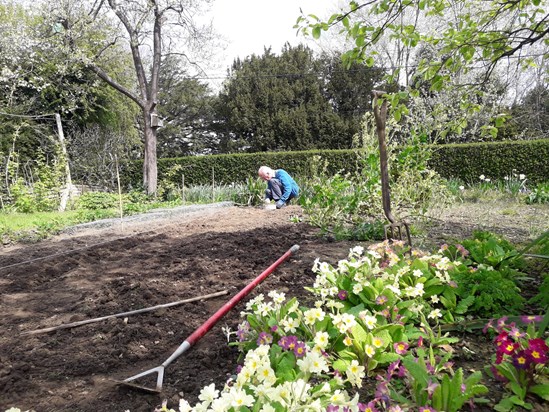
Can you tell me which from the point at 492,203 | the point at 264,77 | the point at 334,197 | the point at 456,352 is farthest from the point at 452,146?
the point at 264,77

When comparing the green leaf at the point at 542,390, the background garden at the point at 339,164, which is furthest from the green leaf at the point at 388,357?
the green leaf at the point at 542,390

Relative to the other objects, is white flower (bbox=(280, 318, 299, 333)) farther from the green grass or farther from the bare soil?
the green grass

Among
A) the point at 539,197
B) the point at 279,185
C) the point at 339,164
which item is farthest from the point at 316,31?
the point at 339,164

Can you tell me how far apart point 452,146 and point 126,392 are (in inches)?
420

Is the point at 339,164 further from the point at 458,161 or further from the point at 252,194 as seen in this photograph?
the point at 252,194

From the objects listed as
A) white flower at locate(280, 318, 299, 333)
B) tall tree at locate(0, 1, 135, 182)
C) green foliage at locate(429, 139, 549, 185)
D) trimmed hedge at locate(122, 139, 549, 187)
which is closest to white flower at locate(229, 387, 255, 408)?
white flower at locate(280, 318, 299, 333)

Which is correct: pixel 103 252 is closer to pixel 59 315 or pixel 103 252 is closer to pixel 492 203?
pixel 59 315

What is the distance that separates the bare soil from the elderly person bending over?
9.52ft

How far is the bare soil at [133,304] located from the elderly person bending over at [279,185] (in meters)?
2.90

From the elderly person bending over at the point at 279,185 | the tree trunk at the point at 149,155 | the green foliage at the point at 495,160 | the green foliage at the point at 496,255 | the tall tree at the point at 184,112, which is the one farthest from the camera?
the tall tree at the point at 184,112

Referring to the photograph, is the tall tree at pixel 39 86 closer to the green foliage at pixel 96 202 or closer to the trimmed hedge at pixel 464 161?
the green foliage at pixel 96 202

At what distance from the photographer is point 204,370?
4.86 ft

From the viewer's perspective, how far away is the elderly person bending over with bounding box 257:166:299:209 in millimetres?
7277

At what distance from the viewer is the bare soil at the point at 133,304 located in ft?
4.70
